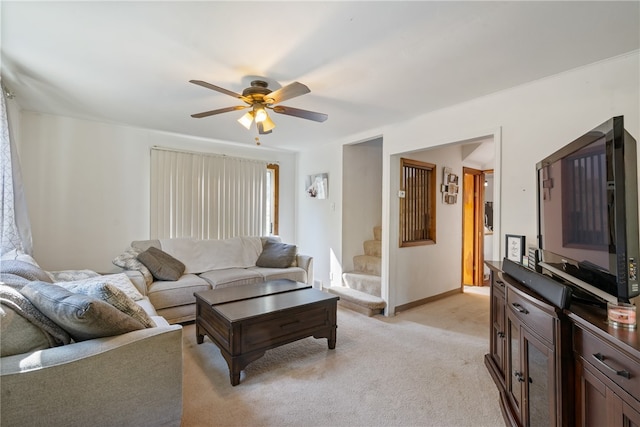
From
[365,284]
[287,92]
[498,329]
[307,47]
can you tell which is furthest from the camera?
[365,284]

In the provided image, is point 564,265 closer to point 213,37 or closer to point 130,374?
point 130,374

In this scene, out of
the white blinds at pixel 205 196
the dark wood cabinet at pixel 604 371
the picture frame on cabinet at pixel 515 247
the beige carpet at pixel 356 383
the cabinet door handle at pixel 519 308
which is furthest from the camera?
the white blinds at pixel 205 196

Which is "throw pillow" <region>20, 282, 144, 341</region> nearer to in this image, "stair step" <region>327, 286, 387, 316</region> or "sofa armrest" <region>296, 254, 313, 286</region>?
"stair step" <region>327, 286, 387, 316</region>

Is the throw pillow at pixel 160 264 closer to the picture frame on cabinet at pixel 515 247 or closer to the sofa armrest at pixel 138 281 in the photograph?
the sofa armrest at pixel 138 281

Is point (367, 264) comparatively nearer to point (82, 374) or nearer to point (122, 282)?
point (122, 282)

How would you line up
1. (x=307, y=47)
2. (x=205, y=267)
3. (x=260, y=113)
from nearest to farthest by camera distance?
(x=307, y=47) → (x=260, y=113) → (x=205, y=267)

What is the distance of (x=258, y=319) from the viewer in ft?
7.40

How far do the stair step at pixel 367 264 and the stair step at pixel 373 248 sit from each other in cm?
10

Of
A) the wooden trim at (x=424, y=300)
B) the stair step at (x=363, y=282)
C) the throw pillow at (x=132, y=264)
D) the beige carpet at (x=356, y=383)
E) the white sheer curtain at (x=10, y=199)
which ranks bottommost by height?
the beige carpet at (x=356, y=383)

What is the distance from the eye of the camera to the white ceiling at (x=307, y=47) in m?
1.55

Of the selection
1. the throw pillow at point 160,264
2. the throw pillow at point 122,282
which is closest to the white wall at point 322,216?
the throw pillow at point 160,264

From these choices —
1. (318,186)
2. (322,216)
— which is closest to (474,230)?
(322,216)

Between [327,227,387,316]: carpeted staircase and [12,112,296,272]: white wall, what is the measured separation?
9.31 ft

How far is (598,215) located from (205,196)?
4.26m
